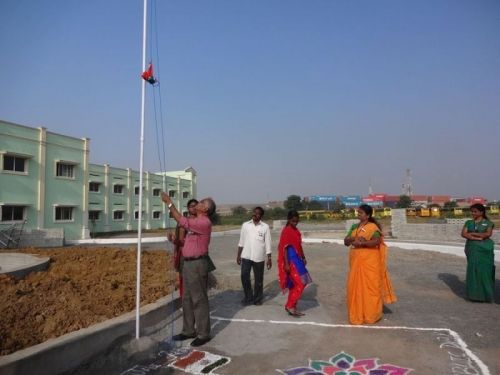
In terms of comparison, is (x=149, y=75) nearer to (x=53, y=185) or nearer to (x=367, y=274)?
(x=367, y=274)

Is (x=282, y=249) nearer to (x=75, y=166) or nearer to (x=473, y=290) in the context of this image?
(x=473, y=290)

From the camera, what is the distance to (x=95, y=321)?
452 cm

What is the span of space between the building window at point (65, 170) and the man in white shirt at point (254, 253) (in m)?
27.4

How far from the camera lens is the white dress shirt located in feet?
22.1

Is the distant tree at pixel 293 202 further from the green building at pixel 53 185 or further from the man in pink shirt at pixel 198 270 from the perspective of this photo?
the man in pink shirt at pixel 198 270

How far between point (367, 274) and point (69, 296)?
405 centimetres

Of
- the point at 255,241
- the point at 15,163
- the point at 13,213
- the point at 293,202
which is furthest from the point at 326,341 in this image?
the point at 293,202

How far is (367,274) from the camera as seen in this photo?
573cm

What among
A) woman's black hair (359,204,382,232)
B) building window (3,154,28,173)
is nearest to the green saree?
woman's black hair (359,204,382,232)

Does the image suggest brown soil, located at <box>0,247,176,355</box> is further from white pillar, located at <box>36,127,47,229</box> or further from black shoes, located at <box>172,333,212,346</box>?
white pillar, located at <box>36,127,47,229</box>

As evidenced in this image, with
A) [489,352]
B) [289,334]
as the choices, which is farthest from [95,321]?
[489,352]

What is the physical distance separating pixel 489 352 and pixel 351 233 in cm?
228

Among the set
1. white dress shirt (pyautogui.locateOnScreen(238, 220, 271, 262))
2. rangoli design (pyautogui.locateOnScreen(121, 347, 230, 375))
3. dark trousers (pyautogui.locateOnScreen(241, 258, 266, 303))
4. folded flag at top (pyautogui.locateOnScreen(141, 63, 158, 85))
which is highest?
folded flag at top (pyautogui.locateOnScreen(141, 63, 158, 85))

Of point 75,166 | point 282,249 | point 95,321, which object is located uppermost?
point 75,166
